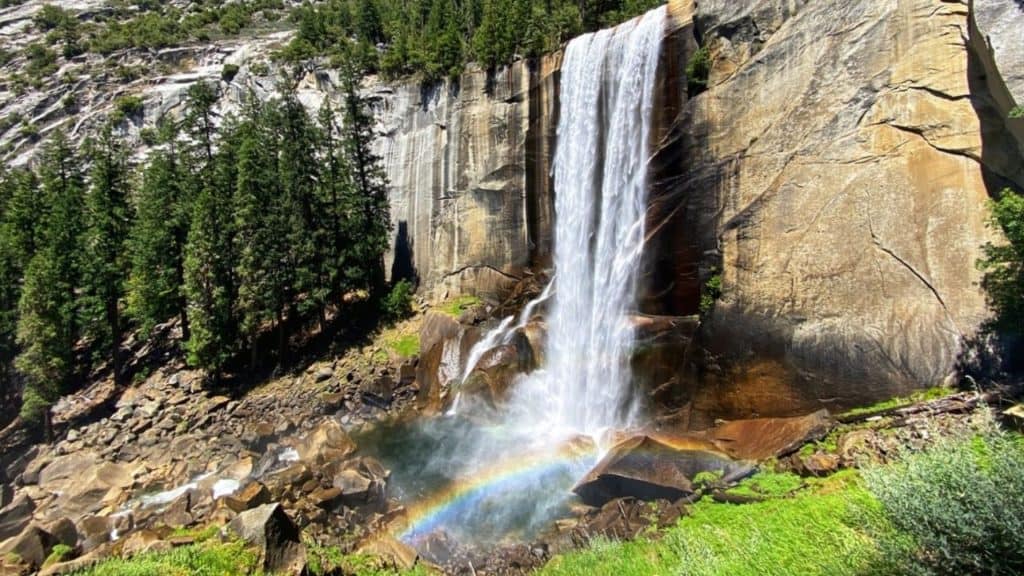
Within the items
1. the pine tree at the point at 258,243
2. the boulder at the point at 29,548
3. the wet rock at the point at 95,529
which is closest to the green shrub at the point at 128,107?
the pine tree at the point at 258,243

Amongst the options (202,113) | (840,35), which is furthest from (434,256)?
(840,35)

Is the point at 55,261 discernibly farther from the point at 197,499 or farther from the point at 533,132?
the point at 533,132

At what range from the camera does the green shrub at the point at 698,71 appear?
60.2ft

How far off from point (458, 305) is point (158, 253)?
17.8 m

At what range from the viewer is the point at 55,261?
1073 inches

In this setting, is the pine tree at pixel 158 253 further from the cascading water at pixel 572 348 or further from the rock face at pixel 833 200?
the rock face at pixel 833 200

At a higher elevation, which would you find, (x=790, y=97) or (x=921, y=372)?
(x=790, y=97)

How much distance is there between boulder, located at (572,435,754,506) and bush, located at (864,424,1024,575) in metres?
7.30

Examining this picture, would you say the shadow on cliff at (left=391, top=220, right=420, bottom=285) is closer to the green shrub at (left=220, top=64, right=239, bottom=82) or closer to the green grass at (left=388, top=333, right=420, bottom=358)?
the green grass at (left=388, top=333, right=420, bottom=358)

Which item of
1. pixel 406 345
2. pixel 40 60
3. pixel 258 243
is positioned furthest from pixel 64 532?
pixel 40 60

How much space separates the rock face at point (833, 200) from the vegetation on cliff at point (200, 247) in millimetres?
20094

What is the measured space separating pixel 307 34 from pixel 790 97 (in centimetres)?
4205

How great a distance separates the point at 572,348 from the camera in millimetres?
21844

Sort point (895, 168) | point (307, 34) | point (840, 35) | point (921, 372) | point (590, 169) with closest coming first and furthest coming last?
point (921, 372) → point (895, 168) → point (840, 35) → point (590, 169) → point (307, 34)
